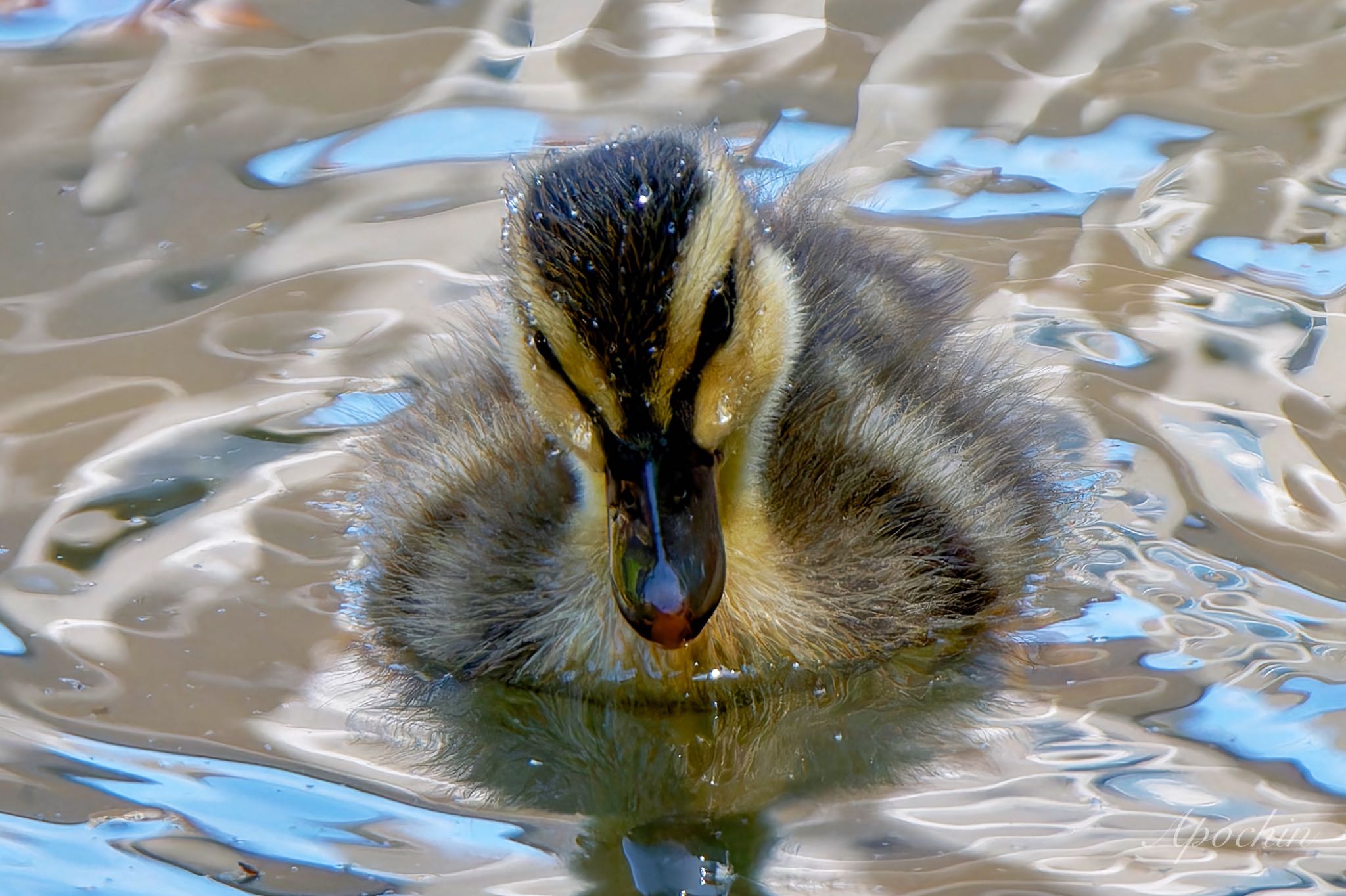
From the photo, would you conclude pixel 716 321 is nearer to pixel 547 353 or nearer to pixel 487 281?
pixel 547 353

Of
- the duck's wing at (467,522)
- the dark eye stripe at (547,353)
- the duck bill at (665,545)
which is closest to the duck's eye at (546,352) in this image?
the dark eye stripe at (547,353)

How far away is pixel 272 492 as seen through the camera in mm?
3809

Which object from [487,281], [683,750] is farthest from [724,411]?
[487,281]

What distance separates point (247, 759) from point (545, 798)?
20.8 inches

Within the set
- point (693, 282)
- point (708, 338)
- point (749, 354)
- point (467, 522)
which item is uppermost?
point (693, 282)

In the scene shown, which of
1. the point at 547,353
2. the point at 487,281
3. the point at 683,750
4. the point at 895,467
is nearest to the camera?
the point at 547,353

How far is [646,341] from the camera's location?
283 centimetres

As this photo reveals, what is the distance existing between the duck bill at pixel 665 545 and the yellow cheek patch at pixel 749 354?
0.27ft

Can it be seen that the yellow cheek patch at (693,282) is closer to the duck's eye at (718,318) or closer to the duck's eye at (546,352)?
the duck's eye at (718,318)

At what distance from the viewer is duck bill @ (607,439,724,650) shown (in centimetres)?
287

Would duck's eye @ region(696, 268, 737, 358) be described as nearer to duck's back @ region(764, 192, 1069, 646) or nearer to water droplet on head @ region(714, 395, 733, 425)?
water droplet on head @ region(714, 395, 733, 425)

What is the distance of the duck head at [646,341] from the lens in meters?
2.85

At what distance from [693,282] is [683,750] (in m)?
0.85

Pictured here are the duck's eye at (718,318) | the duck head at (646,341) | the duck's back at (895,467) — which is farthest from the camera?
the duck's back at (895,467)
